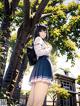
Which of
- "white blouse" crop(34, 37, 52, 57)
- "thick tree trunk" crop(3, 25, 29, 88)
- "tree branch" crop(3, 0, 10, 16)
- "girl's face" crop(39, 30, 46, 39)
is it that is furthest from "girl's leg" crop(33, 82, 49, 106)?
"tree branch" crop(3, 0, 10, 16)

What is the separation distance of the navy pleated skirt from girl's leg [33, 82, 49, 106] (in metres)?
0.07

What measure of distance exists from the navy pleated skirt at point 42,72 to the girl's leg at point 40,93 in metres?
0.07

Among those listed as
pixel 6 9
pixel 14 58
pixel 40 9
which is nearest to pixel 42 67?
pixel 40 9

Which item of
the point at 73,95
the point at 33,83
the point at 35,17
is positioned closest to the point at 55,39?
the point at 35,17

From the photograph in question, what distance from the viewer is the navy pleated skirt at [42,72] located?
3.00m

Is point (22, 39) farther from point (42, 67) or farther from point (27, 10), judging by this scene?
point (42, 67)

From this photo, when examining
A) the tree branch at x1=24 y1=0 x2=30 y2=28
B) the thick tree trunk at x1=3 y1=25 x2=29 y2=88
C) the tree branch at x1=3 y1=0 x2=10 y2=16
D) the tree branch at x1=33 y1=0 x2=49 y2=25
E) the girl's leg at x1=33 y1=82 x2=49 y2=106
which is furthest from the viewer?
the tree branch at x1=3 y1=0 x2=10 y2=16

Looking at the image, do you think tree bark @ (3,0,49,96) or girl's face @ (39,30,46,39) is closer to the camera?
girl's face @ (39,30,46,39)

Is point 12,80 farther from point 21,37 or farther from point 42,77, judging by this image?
point 42,77

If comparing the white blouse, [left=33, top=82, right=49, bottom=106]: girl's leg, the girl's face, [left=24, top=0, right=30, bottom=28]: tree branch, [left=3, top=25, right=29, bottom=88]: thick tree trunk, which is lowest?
[left=33, top=82, right=49, bottom=106]: girl's leg

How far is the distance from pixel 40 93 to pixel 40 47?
0.65 meters

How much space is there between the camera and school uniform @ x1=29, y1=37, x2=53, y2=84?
3.01 metres

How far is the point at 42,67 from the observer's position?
9.93ft

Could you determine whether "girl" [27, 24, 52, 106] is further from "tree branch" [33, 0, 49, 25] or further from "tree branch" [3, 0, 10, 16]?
"tree branch" [3, 0, 10, 16]
